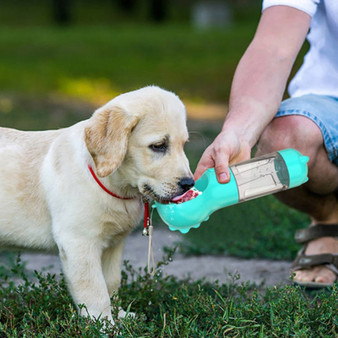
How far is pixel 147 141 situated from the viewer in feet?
8.85

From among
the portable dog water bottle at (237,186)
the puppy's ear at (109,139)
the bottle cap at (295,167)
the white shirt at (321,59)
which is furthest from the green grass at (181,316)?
the white shirt at (321,59)

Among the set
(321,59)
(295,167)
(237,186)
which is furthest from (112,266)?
(321,59)

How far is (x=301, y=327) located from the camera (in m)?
2.64

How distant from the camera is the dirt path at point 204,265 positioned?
379 cm

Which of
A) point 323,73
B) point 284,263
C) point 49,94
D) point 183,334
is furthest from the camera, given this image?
point 49,94

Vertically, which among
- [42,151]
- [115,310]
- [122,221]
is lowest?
[115,310]

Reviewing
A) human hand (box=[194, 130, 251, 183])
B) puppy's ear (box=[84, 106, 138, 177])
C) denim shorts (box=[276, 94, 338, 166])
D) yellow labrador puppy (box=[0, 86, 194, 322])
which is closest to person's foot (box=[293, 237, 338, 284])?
denim shorts (box=[276, 94, 338, 166])

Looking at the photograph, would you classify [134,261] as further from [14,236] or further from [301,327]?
[301,327]

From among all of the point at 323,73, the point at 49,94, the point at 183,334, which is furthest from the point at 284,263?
the point at 49,94

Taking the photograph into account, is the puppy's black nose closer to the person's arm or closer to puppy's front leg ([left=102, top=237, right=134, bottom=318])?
the person's arm

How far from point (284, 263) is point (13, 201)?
6.05 ft

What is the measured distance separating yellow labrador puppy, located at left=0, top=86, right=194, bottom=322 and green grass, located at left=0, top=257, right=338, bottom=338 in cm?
17

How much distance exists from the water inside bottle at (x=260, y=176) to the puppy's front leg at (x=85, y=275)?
69 centimetres

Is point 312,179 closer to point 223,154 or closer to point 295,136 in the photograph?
point 295,136
